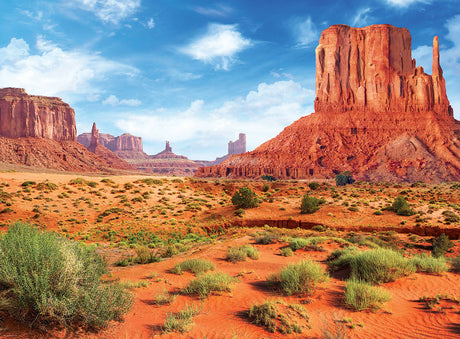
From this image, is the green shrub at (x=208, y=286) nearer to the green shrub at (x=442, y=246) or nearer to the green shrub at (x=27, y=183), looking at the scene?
the green shrub at (x=442, y=246)

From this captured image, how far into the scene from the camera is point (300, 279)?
7094 millimetres

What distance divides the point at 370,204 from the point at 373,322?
2700cm

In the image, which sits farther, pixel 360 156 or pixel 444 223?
pixel 360 156

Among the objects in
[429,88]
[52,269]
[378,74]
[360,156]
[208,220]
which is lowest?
[208,220]

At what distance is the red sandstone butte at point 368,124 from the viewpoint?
8625cm

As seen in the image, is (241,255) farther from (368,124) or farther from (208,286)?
(368,124)

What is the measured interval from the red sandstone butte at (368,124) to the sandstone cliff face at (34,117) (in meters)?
76.5

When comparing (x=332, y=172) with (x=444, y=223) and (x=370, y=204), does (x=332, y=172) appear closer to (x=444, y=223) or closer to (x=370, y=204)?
(x=370, y=204)

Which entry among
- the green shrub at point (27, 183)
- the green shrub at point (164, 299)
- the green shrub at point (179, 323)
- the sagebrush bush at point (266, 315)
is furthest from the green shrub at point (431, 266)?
the green shrub at point (27, 183)

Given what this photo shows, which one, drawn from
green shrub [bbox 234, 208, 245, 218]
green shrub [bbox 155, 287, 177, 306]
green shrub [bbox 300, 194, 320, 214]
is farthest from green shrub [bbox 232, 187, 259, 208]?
green shrub [bbox 155, 287, 177, 306]

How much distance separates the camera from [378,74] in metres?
108

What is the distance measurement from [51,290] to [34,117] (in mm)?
145087

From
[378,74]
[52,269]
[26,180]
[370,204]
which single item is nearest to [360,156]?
[378,74]

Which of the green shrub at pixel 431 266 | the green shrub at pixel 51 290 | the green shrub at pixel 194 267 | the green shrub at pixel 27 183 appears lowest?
the green shrub at pixel 194 267
